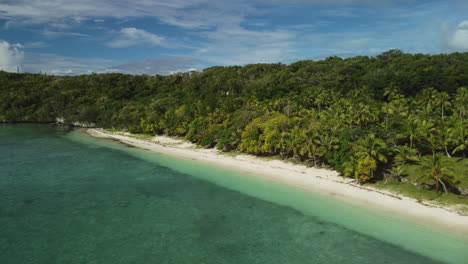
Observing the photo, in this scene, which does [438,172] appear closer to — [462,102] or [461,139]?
[461,139]

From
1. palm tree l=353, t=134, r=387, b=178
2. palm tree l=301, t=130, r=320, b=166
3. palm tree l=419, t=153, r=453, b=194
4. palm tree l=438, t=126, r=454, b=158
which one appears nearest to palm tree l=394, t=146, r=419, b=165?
palm tree l=353, t=134, r=387, b=178

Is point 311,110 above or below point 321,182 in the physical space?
above

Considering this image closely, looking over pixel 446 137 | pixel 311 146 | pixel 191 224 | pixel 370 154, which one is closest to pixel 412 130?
pixel 446 137

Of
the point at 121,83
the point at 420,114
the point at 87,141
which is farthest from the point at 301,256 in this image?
the point at 121,83

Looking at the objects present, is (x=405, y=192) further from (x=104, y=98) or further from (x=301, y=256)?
(x=104, y=98)

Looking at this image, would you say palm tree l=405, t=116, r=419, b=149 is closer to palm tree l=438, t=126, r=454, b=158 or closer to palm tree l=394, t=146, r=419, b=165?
palm tree l=394, t=146, r=419, b=165

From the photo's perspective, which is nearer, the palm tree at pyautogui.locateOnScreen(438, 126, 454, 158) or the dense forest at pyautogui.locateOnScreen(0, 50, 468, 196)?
the palm tree at pyautogui.locateOnScreen(438, 126, 454, 158)
